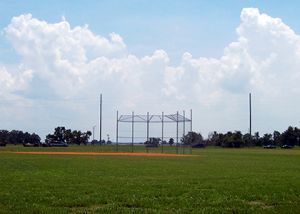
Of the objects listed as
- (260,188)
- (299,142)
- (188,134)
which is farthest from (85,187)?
(299,142)

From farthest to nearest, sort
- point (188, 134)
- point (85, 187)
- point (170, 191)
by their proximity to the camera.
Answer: point (188, 134)
point (85, 187)
point (170, 191)

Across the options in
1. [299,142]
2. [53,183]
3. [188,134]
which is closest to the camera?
[53,183]

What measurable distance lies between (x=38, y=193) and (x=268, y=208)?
6626 mm

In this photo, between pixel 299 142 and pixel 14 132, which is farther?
pixel 14 132

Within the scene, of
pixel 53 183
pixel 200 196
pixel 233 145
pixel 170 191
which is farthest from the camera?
pixel 233 145

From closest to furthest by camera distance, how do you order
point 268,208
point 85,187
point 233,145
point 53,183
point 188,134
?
point 268,208 < point 85,187 < point 53,183 < point 188,134 < point 233,145

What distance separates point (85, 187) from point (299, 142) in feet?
461

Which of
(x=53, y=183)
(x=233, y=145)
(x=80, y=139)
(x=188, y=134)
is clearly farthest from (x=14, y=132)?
(x=53, y=183)

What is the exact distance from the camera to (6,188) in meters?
16.4

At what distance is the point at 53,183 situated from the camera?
59.9 feet

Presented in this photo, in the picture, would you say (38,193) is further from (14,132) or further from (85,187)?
(14,132)

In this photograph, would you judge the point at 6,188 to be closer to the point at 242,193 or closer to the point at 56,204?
the point at 56,204

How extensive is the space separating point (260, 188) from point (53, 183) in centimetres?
726

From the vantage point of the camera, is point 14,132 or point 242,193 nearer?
point 242,193
